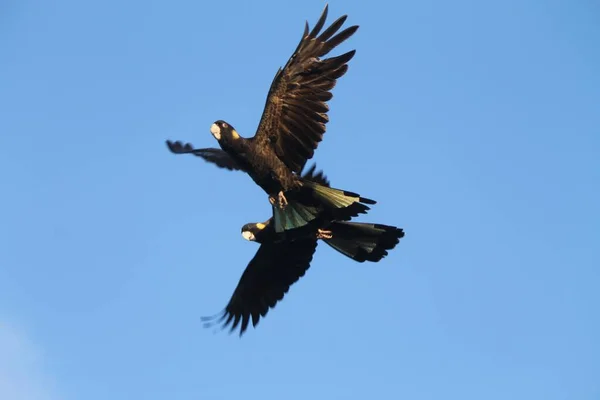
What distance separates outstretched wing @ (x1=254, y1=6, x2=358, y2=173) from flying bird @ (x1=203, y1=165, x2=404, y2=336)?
1.80 ft

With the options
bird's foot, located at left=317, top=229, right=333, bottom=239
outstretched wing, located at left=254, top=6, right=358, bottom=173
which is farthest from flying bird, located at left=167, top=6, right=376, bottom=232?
bird's foot, located at left=317, top=229, right=333, bottom=239

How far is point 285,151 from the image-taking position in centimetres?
1473

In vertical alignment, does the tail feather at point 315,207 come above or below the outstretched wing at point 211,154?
below

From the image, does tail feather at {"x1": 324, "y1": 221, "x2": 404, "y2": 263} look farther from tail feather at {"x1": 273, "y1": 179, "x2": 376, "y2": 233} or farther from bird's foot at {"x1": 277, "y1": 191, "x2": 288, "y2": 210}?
bird's foot at {"x1": 277, "y1": 191, "x2": 288, "y2": 210}

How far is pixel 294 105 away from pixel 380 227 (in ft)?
6.71

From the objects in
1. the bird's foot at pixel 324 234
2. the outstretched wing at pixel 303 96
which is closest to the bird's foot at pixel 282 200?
the outstretched wing at pixel 303 96

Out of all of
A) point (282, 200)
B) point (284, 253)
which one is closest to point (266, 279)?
point (284, 253)

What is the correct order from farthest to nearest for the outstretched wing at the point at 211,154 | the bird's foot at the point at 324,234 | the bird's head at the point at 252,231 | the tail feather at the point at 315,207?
the bird's head at the point at 252,231
the outstretched wing at the point at 211,154
the bird's foot at the point at 324,234
the tail feather at the point at 315,207

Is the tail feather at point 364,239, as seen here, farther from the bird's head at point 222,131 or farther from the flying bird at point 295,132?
the bird's head at point 222,131

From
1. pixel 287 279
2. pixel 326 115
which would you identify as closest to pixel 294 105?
pixel 326 115

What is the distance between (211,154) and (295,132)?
67.1 inches

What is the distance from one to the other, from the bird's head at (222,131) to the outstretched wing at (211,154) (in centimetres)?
109

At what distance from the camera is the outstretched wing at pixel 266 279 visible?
16625mm

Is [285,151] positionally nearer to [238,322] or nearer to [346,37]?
[346,37]
